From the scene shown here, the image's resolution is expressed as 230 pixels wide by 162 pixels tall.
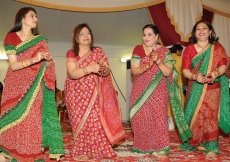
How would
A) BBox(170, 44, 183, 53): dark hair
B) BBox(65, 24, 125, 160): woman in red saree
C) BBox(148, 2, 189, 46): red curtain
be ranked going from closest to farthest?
1. BBox(65, 24, 125, 160): woman in red saree
2. BBox(170, 44, 183, 53): dark hair
3. BBox(148, 2, 189, 46): red curtain

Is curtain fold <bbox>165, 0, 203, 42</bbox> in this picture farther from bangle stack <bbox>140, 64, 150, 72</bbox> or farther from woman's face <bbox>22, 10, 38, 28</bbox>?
woman's face <bbox>22, 10, 38, 28</bbox>

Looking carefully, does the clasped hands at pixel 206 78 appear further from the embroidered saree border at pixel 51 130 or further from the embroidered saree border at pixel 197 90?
the embroidered saree border at pixel 51 130

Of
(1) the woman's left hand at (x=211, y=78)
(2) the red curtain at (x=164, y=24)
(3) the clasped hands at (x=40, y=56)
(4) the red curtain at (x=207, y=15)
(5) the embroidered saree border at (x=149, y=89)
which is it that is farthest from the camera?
(4) the red curtain at (x=207, y=15)

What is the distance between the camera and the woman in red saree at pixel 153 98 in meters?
3.12

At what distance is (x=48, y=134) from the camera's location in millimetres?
2531

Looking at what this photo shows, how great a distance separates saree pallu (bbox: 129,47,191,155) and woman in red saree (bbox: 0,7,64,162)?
1037mm

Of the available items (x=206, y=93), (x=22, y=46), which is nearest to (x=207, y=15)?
(x=206, y=93)

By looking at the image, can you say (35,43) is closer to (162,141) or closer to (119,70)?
(162,141)

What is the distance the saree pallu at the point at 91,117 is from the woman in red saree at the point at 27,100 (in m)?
0.41

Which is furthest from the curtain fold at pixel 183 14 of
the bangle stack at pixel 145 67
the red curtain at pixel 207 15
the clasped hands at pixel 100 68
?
the clasped hands at pixel 100 68

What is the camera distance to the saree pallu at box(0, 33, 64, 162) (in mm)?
2391

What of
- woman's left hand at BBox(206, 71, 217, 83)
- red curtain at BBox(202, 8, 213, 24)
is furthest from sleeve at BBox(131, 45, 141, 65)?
red curtain at BBox(202, 8, 213, 24)

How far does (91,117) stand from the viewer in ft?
9.71

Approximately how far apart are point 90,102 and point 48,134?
1.91 ft
